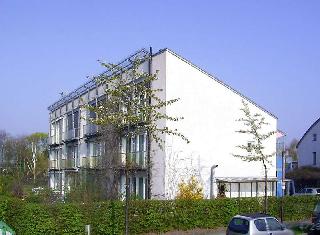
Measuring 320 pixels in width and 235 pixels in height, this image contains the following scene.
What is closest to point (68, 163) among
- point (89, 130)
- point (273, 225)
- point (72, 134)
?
point (72, 134)

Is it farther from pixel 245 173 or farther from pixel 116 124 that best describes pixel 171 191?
pixel 116 124

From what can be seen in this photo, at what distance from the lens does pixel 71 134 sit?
4850 centimetres

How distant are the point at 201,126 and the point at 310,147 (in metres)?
37.4

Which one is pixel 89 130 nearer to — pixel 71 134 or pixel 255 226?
pixel 71 134

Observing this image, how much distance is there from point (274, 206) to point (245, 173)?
6.56m

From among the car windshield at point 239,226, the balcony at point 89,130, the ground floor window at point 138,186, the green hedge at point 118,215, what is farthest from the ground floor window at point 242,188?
the car windshield at point 239,226

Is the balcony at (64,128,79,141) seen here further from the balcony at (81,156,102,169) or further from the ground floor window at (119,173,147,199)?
the ground floor window at (119,173,147,199)

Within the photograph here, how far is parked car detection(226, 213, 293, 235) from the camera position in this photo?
18156mm

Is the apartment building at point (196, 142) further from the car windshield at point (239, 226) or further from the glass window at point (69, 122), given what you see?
the glass window at point (69, 122)

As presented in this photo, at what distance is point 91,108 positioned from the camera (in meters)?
20.3

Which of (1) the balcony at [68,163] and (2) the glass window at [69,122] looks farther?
(2) the glass window at [69,122]

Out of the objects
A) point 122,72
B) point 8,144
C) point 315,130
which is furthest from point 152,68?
point 8,144

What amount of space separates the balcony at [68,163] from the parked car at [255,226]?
29.0 m

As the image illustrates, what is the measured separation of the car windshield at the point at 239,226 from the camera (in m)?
18.2
